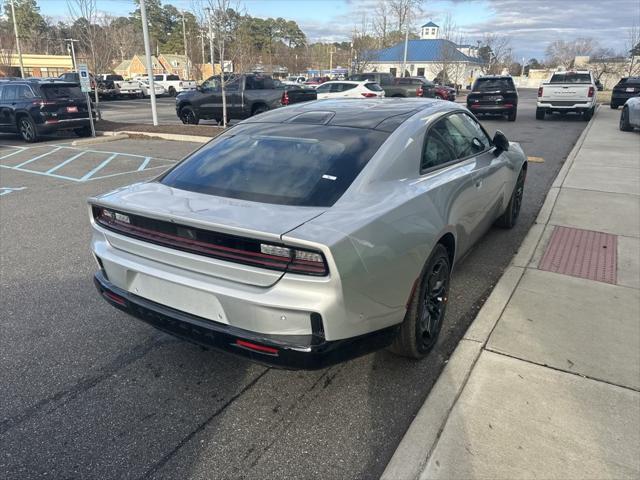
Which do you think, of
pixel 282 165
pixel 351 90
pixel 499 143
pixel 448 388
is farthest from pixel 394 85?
pixel 448 388

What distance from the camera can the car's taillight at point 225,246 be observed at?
2205 millimetres

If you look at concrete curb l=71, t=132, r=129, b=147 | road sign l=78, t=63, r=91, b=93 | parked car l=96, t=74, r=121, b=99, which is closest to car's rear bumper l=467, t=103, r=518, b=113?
concrete curb l=71, t=132, r=129, b=147

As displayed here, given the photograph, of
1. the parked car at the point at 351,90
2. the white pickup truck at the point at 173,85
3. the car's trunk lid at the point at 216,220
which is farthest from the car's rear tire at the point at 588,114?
the white pickup truck at the point at 173,85

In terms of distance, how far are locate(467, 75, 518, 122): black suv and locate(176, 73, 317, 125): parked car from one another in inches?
279

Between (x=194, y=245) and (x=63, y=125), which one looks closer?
(x=194, y=245)

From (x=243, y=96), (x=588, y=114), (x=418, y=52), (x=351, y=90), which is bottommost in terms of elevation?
(x=588, y=114)

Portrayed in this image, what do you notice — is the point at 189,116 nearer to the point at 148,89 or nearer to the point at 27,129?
the point at 27,129

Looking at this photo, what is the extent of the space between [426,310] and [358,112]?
1532 mm

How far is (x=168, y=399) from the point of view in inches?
110

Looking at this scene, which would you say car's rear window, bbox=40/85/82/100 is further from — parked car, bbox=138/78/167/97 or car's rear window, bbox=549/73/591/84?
parked car, bbox=138/78/167/97

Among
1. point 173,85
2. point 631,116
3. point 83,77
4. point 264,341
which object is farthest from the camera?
point 173,85

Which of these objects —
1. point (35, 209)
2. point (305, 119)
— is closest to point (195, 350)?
point (305, 119)

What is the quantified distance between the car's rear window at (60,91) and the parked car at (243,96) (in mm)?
3901

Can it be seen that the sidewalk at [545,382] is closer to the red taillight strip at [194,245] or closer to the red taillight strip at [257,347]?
the red taillight strip at [257,347]
